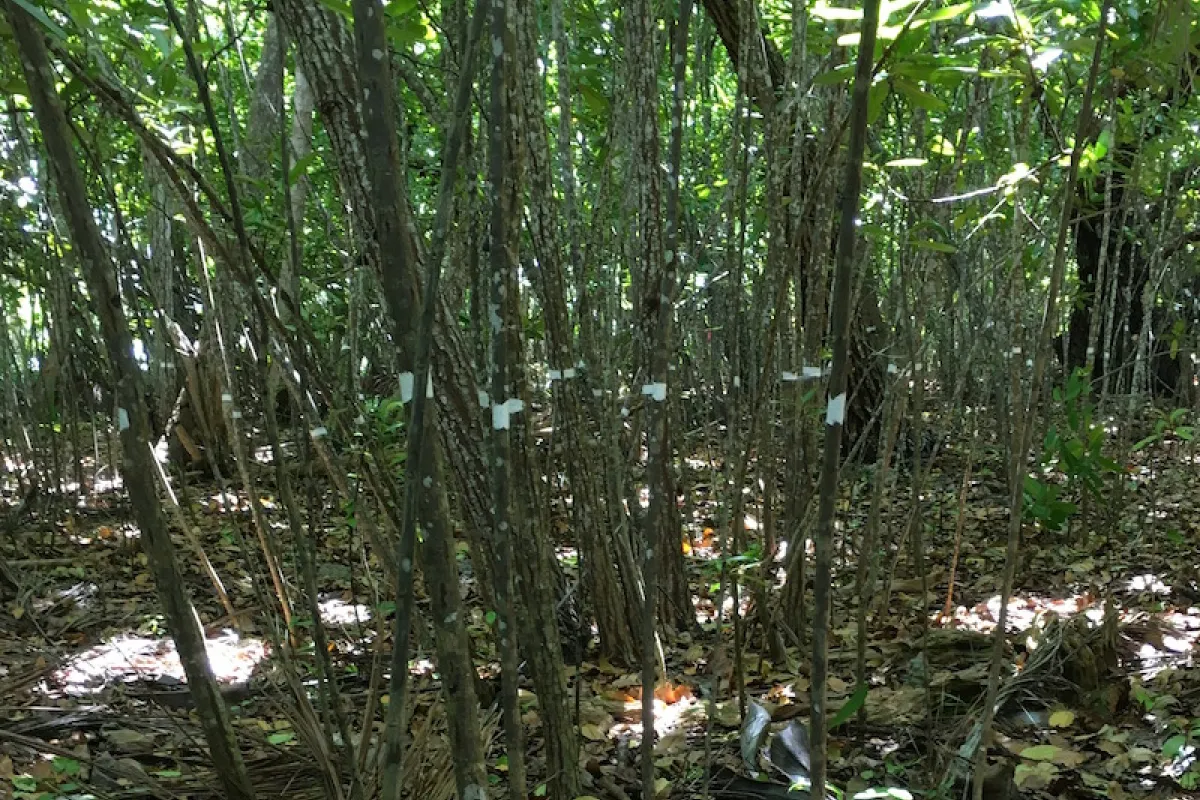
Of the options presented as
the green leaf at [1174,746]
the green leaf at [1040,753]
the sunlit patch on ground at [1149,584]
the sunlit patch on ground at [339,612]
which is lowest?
the sunlit patch on ground at [339,612]

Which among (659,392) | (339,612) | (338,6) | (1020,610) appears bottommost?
(339,612)

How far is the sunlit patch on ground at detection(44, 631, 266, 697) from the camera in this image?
312cm

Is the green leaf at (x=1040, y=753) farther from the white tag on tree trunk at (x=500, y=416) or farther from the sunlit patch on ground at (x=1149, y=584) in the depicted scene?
the white tag on tree trunk at (x=500, y=416)

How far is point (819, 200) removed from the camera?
3.01 metres

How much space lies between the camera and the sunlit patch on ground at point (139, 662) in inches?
123

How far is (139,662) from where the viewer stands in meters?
3.50

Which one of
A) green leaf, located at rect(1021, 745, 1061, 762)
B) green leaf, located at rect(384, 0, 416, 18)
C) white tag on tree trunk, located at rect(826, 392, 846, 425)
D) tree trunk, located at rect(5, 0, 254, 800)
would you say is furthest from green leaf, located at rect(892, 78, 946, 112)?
green leaf, located at rect(1021, 745, 1061, 762)

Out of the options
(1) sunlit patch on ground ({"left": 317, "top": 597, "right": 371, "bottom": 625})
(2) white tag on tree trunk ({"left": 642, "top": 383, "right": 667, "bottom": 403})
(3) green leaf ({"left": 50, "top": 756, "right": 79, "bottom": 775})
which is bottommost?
(1) sunlit patch on ground ({"left": 317, "top": 597, "right": 371, "bottom": 625})

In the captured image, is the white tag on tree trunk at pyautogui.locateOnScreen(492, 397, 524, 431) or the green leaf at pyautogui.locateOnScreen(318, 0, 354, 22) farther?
the white tag on tree trunk at pyautogui.locateOnScreen(492, 397, 524, 431)

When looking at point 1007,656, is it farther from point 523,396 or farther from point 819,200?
point 523,396

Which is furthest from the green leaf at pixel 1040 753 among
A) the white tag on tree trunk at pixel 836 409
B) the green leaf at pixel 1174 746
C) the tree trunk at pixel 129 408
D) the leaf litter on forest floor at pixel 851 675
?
the tree trunk at pixel 129 408

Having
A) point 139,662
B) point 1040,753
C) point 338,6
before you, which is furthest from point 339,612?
point 338,6

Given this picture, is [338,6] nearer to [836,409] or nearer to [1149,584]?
[836,409]

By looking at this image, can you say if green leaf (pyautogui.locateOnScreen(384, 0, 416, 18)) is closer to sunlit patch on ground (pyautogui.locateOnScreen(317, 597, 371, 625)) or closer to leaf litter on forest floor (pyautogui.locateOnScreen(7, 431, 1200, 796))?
leaf litter on forest floor (pyautogui.locateOnScreen(7, 431, 1200, 796))
